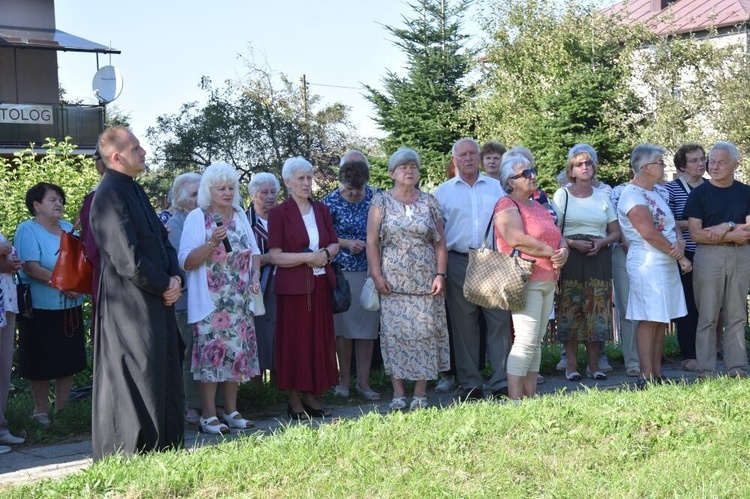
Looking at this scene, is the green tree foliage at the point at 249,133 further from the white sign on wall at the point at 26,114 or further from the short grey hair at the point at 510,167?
the short grey hair at the point at 510,167

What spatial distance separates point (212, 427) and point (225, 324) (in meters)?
0.82

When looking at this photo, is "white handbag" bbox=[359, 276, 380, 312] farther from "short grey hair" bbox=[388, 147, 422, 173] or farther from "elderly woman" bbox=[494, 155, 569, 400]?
"elderly woman" bbox=[494, 155, 569, 400]

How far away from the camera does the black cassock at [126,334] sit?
6277mm

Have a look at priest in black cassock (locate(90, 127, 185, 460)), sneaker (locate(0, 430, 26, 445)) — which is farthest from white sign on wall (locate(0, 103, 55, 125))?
priest in black cassock (locate(90, 127, 185, 460))

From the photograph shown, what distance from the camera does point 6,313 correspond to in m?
7.98

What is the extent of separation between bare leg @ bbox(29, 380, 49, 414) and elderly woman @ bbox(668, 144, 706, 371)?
6.58 meters

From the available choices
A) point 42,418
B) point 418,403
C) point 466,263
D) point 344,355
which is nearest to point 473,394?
point 418,403

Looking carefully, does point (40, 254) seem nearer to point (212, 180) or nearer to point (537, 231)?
point (212, 180)

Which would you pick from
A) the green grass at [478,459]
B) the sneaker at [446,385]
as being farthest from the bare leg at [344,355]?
the green grass at [478,459]

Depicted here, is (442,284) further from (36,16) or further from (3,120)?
(36,16)

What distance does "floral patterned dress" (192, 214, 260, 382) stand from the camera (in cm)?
788

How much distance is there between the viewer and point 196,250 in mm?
7723

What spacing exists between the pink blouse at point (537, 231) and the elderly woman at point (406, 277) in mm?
831

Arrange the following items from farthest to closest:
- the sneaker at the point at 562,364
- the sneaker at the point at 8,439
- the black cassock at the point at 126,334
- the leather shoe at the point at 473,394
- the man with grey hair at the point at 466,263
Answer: the sneaker at the point at 562,364 → the man with grey hair at the point at 466,263 → the leather shoe at the point at 473,394 → the sneaker at the point at 8,439 → the black cassock at the point at 126,334
